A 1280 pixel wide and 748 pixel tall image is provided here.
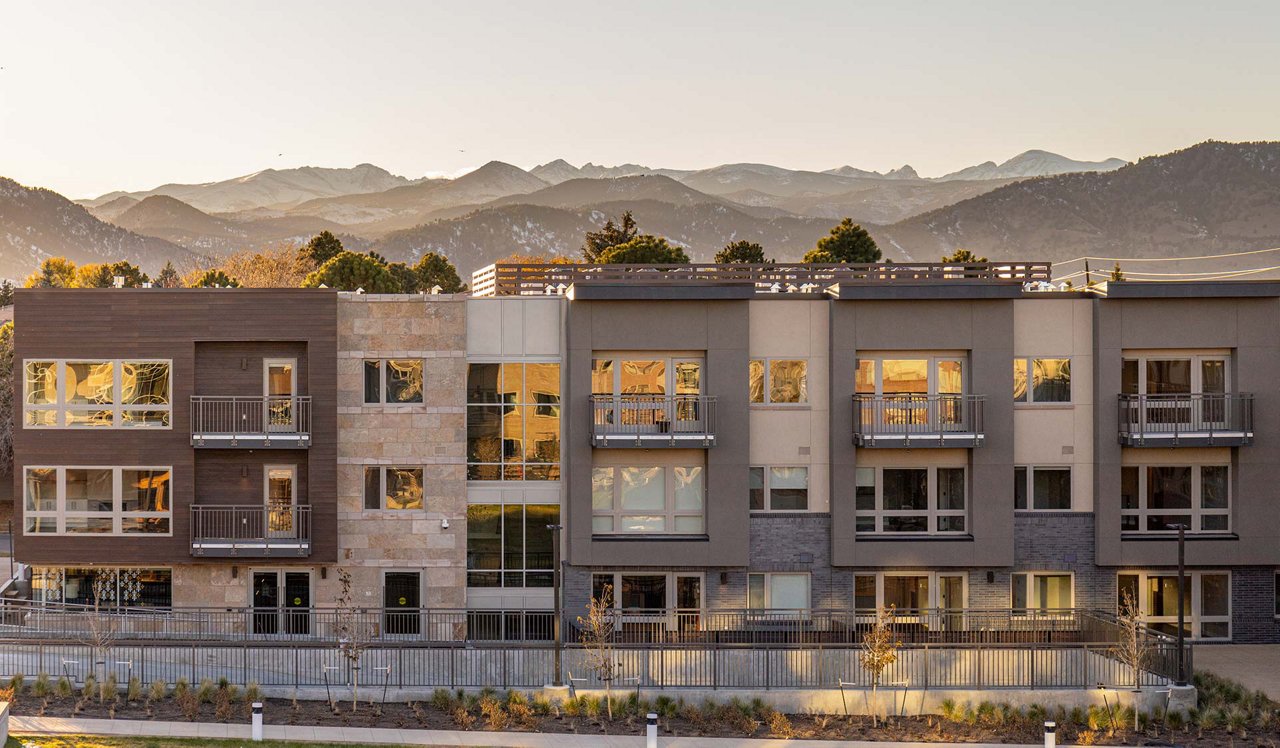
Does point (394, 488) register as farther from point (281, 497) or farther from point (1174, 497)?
point (1174, 497)

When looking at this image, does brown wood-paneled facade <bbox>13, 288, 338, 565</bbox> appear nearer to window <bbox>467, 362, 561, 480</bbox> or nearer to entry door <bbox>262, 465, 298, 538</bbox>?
entry door <bbox>262, 465, 298, 538</bbox>

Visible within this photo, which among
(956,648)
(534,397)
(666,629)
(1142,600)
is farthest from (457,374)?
(1142,600)

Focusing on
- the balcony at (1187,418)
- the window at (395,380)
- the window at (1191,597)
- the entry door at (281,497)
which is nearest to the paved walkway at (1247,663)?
the window at (1191,597)

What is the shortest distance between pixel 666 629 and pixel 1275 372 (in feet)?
49.6

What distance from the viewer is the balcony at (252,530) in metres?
28.7

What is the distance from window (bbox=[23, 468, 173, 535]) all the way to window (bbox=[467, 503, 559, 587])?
6.97 metres

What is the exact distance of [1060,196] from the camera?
184 meters

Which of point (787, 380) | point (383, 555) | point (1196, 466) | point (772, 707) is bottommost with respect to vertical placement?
point (772, 707)

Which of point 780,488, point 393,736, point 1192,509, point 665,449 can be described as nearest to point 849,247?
point 1192,509

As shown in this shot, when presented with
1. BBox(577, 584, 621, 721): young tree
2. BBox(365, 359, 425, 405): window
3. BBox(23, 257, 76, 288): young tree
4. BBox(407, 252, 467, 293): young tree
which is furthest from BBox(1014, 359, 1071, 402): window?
BBox(23, 257, 76, 288): young tree

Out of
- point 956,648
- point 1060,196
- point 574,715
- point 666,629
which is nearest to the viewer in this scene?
point 574,715

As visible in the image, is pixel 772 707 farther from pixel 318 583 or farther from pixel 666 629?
pixel 318 583

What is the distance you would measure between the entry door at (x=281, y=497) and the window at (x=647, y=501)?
22.7 ft

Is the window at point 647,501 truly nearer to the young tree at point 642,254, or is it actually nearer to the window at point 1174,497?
the window at point 1174,497
